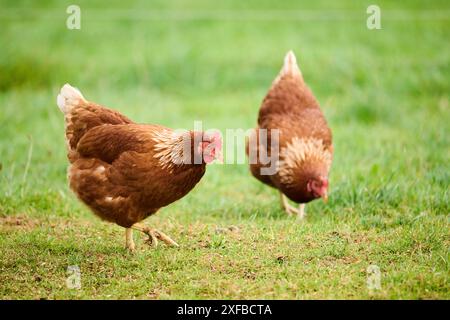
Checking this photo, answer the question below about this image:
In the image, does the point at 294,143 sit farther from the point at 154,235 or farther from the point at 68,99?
the point at 68,99

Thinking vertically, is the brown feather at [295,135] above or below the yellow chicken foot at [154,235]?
above

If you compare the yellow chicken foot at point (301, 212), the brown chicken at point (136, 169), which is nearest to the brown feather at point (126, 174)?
the brown chicken at point (136, 169)

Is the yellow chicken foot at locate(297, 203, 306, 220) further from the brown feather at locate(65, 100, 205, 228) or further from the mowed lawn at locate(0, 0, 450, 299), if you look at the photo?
the brown feather at locate(65, 100, 205, 228)

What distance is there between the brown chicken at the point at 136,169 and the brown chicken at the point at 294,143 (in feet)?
3.41

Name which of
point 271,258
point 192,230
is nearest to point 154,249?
point 192,230

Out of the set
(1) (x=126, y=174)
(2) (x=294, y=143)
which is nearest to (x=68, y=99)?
(1) (x=126, y=174)

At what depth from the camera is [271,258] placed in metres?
4.77

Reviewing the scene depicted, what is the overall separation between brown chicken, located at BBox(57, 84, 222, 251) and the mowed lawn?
0.37 meters

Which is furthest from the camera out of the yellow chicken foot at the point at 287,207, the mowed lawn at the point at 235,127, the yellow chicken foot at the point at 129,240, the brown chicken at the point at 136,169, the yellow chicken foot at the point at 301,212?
the yellow chicken foot at the point at 287,207

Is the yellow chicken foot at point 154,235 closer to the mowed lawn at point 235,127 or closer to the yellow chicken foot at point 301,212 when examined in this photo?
the mowed lawn at point 235,127

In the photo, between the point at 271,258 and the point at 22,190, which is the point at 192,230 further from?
the point at 22,190

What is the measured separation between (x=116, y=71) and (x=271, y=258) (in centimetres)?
603

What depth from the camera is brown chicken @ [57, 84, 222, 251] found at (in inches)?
192

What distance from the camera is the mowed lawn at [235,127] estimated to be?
14.8 ft
